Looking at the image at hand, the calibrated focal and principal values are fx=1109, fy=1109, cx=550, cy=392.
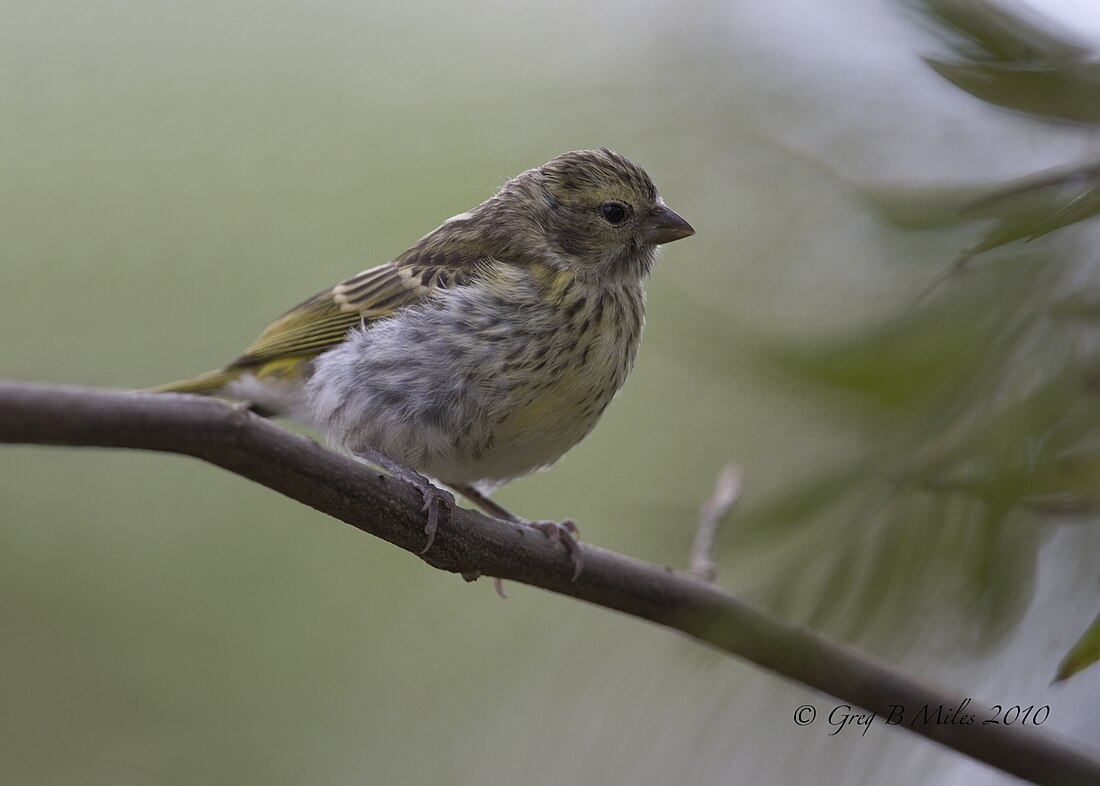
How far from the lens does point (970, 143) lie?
1.02 metres

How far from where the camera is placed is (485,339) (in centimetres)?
270

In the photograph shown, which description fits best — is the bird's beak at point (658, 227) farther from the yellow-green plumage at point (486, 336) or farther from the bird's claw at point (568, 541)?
the bird's claw at point (568, 541)

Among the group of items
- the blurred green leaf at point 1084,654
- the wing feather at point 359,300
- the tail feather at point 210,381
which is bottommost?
the tail feather at point 210,381

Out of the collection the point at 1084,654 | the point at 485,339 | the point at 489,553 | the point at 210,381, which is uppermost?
the point at 1084,654

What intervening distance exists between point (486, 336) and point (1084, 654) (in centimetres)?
196

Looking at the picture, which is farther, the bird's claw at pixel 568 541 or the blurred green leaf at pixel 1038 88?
the bird's claw at pixel 568 541

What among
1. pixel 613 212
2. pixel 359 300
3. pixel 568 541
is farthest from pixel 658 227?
pixel 568 541

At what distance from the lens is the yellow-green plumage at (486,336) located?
2.68 m

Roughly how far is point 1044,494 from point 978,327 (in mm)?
149

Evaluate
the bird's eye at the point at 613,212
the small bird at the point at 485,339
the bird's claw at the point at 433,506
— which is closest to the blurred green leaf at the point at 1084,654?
the bird's claw at the point at 433,506

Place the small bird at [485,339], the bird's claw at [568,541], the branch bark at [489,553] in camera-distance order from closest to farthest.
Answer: the branch bark at [489,553] → the bird's claw at [568,541] → the small bird at [485,339]

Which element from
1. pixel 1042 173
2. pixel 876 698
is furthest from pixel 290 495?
pixel 1042 173

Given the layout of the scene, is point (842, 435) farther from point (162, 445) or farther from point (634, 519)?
point (162, 445)

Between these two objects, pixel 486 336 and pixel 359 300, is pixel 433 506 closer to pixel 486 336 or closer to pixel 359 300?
pixel 486 336
